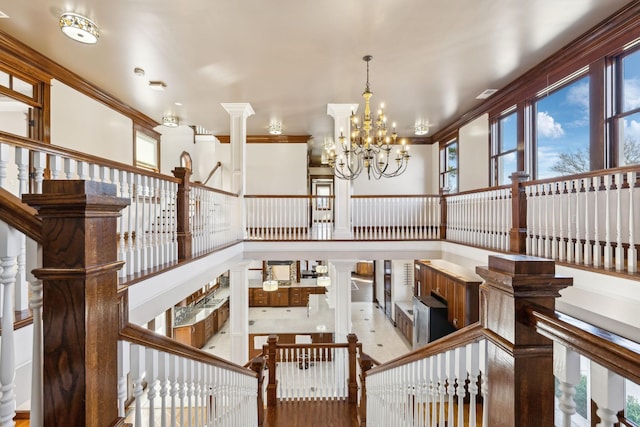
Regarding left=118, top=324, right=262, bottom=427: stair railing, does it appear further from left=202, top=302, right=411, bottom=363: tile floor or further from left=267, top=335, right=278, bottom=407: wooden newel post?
left=202, top=302, right=411, bottom=363: tile floor

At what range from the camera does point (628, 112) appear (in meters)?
3.12

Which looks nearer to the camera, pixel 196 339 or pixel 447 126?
pixel 447 126

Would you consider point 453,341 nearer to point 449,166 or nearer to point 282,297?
point 449,166

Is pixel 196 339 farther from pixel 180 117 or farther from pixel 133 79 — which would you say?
pixel 133 79

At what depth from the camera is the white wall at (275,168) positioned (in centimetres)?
802

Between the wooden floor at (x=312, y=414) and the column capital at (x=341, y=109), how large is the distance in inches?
186

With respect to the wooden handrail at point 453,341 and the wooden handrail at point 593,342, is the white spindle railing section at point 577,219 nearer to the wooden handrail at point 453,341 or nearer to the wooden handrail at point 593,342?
the wooden handrail at point 453,341

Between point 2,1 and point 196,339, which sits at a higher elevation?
point 2,1

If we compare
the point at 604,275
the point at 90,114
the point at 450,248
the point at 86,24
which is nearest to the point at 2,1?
the point at 86,24

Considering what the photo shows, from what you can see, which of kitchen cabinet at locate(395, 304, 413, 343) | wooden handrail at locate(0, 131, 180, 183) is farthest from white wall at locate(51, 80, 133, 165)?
kitchen cabinet at locate(395, 304, 413, 343)

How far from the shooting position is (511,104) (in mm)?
4887

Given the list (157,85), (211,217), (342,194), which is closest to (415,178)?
(342,194)

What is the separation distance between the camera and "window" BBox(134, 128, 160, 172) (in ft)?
20.3

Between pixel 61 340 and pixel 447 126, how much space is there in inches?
305
